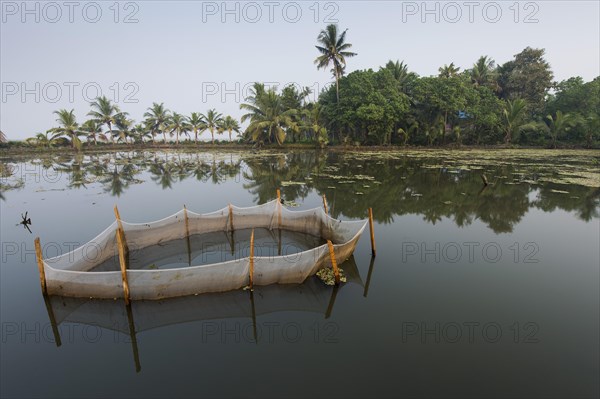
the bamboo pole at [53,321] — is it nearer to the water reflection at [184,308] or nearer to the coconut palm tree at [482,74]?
the water reflection at [184,308]

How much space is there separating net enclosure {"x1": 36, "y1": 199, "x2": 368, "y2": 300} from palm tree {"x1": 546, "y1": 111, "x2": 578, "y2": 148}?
41.3m

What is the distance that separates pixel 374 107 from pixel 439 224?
28.0 metres

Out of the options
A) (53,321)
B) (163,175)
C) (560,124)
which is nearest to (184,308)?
(53,321)

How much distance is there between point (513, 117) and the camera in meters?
36.0

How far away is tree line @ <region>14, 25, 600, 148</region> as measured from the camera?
121 feet

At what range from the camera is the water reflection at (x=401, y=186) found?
12609 mm

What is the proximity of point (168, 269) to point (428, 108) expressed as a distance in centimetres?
4166

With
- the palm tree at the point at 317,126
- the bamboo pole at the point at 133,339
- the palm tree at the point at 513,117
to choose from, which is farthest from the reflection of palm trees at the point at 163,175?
the palm tree at the point at 513,117

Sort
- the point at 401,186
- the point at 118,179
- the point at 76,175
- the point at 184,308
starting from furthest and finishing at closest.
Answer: the point at 76,175
the point at 118,179
the point at 401,186
the point at 184,308

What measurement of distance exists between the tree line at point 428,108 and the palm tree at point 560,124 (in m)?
0.09

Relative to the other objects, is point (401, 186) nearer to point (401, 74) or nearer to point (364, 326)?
point (364, 326)

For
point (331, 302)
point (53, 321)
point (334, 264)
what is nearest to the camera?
point (53, 321)

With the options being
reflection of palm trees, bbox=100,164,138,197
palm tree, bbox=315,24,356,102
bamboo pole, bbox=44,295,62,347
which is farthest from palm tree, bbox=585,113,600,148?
bamboo pole, bbox=44,295,62,347

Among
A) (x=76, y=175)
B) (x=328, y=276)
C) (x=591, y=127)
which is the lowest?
(x=328, y=276)
